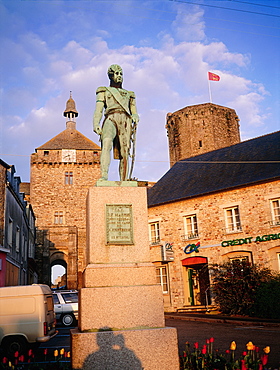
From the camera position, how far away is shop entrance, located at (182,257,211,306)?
825 inches

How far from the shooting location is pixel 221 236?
2008 cm

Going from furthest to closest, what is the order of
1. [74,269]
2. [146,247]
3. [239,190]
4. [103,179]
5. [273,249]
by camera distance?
[74,269] → [239,190] → [273,249] → [103,179] → [146,247]

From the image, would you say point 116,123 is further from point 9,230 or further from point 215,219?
point 9,230

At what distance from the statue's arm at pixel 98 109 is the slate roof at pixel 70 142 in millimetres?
40194

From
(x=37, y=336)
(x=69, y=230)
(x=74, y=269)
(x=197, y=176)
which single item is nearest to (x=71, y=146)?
(x=69, y=230)

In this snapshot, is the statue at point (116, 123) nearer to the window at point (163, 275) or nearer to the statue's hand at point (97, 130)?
the statue's hand at point (97, 130)

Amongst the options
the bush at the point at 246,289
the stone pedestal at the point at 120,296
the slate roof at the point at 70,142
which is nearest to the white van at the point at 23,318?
the stone pedestal at the point at 120,296

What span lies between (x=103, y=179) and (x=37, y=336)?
5047 millimetres

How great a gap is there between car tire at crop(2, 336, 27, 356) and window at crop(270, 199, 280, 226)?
13390 millimetres

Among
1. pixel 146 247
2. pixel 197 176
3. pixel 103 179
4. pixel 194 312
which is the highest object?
pixel 197 176

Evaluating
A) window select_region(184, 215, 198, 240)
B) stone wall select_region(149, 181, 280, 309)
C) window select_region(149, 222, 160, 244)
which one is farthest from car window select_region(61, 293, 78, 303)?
window select_region(184, 215, 198, 240)

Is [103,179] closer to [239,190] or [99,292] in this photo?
[99,292]

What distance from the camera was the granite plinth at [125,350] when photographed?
15.3ft

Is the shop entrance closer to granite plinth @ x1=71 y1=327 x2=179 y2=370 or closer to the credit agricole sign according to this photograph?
the credit agricole sign
